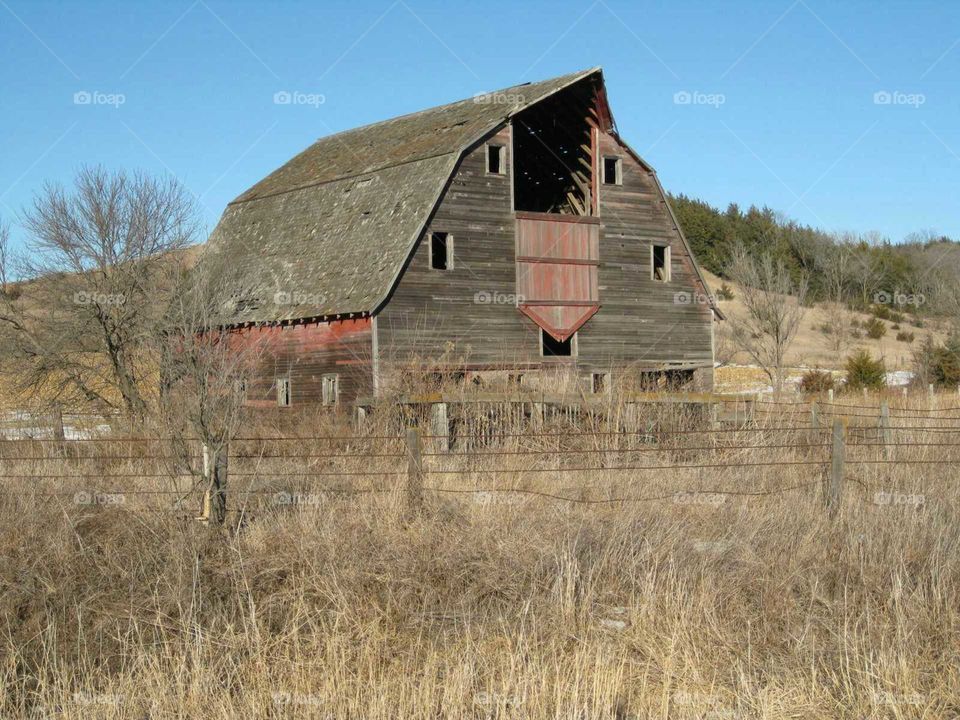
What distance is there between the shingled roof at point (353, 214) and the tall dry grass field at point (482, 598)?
35.1 ft

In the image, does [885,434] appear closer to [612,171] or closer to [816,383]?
[612,171]

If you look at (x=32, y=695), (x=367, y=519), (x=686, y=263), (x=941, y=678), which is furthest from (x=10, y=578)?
(x=686, y=263)

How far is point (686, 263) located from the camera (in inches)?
1049

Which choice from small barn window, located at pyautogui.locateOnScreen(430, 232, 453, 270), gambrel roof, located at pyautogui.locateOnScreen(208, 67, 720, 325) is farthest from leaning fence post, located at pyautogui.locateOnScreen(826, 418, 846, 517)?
small barn window, located at pyautogui.locateOnScreen(430, 232, 453, 270)

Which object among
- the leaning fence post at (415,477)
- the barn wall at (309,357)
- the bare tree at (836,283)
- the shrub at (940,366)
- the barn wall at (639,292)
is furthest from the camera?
the bare tree at (836,283)

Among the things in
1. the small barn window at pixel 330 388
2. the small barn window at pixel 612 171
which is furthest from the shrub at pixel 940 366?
the small barn window at pixel 330 388

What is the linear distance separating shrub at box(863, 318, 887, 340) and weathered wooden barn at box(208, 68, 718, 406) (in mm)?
40807

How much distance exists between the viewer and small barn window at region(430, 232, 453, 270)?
913 inches

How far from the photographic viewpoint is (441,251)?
23.6 metres

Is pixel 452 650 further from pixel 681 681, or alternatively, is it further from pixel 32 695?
pixel 32 695

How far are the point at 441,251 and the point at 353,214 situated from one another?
2621mm

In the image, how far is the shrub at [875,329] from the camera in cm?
6400

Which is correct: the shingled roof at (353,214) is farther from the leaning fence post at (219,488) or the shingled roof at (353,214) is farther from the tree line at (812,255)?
the tree line at (812,255)

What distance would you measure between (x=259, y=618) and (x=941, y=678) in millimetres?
4947
